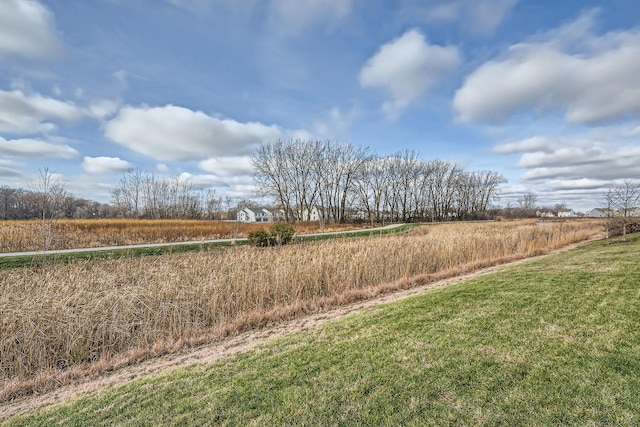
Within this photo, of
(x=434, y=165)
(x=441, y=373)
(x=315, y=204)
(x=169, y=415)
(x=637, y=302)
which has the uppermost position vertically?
(x=434, y=165)

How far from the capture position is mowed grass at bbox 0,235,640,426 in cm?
231

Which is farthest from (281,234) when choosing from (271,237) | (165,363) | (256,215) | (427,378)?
(256,215)

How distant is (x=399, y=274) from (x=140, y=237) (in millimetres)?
16622

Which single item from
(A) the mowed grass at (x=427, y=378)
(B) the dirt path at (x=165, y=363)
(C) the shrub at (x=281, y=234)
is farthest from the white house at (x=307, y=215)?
(A) the mowed grass at (x=427, y=378)

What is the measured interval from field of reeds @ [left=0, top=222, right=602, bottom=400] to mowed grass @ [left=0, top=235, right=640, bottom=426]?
6.11ft

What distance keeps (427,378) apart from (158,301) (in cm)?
529

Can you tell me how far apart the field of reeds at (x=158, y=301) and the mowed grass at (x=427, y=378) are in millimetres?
1864

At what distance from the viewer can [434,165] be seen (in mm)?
57062

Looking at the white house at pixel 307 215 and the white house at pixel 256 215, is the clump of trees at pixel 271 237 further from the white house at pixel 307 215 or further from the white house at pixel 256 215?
the white house at pixel 256 215

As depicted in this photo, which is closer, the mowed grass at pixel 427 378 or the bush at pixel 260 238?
the mowed grass at pixel 427 378

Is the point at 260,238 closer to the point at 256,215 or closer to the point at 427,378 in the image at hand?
the point at 427,378

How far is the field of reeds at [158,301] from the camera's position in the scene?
474cm

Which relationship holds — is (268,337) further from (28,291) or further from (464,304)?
(28,291)

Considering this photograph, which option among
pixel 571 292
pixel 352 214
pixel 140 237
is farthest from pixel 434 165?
pixel 571 292
